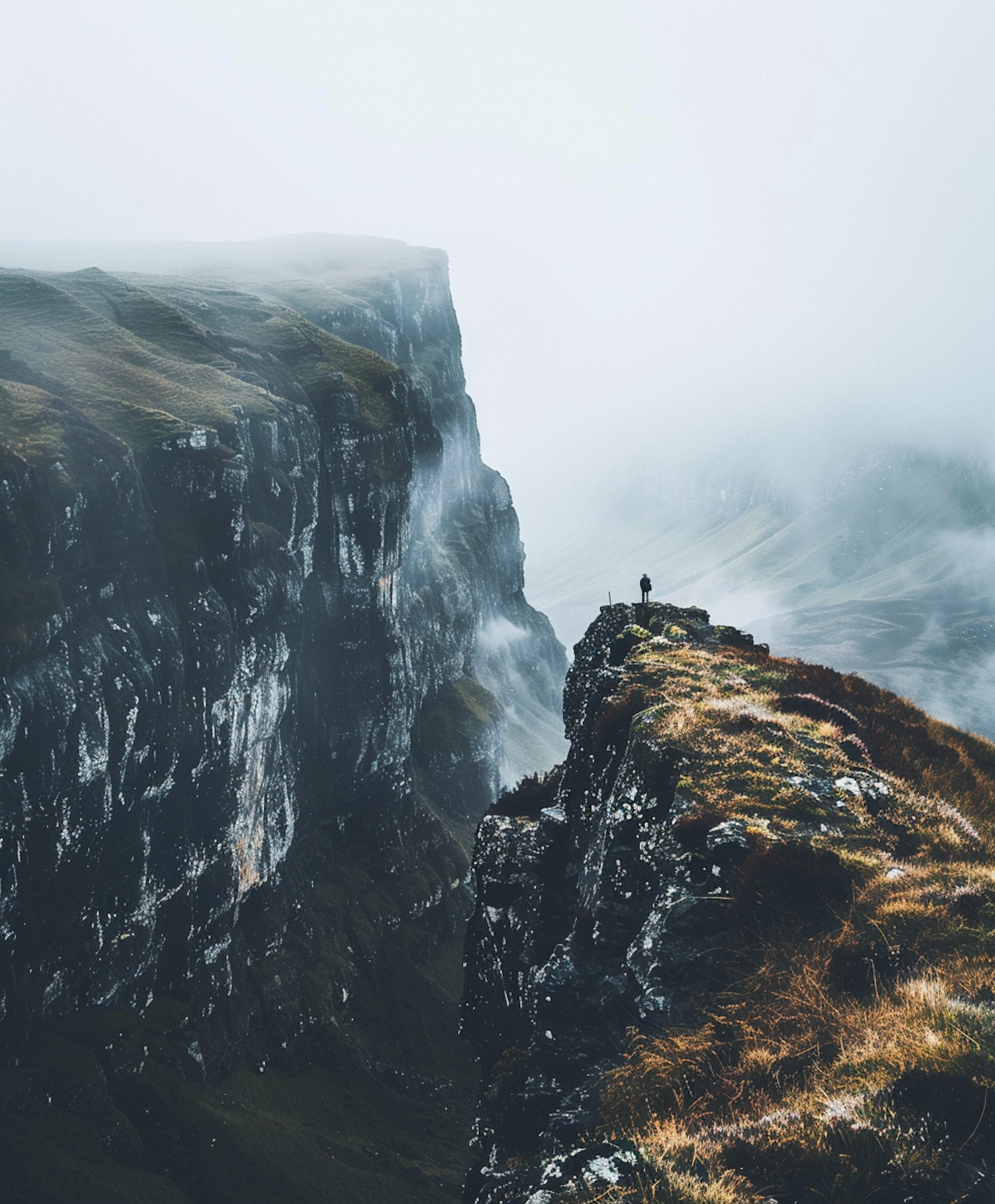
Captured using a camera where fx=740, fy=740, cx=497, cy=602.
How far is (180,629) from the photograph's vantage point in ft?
331

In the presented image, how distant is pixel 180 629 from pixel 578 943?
89.0 m

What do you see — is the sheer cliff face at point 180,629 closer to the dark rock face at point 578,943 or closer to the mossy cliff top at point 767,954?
the dark rock face at point 578,943

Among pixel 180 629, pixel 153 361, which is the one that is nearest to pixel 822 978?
pixel 180 629

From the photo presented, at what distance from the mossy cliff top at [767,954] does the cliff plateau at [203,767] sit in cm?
7225

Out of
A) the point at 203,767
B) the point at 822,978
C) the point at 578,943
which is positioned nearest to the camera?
the point at 822,978

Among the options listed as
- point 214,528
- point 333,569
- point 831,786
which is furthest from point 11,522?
point 831,786

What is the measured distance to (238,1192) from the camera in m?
100

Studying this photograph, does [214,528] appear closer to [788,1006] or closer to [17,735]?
[17,735]

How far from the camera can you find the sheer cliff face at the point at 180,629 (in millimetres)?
82688

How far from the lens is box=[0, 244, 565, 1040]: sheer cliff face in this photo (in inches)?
3255

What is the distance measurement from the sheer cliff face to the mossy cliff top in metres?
69.7

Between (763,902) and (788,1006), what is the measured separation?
3.59m

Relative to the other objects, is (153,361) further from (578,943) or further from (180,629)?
(578,943)

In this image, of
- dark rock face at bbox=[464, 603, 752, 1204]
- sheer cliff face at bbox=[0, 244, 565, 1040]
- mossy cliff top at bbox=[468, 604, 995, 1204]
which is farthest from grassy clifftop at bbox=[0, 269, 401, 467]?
mossy cliff top at bbox=[468, 604, 995, 1204]
